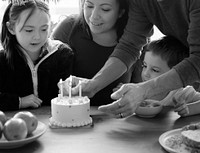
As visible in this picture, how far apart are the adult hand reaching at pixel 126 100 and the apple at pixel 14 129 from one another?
403 millimetres

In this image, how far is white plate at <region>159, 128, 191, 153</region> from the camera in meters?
1.29

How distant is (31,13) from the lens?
6.79 ft

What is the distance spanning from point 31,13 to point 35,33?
0.36 feet

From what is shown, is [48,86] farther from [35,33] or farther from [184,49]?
[184,49]

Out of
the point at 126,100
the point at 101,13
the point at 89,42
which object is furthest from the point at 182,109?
the point at 89,42

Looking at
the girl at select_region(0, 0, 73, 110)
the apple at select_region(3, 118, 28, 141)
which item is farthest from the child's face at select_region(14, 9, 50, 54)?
the apple at select_region(3, 118, 28, 141)

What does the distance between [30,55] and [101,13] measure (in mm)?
473

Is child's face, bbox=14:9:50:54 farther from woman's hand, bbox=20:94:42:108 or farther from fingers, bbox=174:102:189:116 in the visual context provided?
fingers, bbox=174:102:189:116

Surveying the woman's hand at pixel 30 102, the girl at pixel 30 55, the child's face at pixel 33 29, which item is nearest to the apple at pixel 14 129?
the woman's hand at pixel 30 102

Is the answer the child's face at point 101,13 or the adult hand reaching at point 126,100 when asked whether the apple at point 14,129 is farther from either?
the child's face at point 101,13

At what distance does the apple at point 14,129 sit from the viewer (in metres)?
1.31

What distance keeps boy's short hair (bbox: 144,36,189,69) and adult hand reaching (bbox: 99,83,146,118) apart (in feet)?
1.73

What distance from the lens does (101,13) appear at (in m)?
2.06

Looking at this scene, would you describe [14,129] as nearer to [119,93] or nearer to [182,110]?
[119,93]
